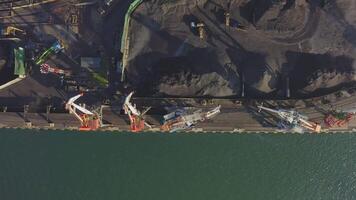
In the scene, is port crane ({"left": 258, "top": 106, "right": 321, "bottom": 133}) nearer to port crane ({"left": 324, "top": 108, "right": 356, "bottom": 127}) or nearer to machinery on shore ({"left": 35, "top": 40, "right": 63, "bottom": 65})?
port crane ({"left": 324, "top": 108, "right": 356, "bottom": 127})

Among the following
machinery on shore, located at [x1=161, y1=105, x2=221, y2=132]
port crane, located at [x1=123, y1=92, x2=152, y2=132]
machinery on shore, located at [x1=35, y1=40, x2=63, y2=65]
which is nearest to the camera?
port crane, located at [x1=123, y1=92, x2=152, y2=132]

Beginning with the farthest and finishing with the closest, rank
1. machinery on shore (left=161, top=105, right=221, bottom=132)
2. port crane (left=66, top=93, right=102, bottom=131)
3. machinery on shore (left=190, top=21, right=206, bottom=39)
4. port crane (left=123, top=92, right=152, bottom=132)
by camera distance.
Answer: machinery on shore (left=190, top=21, right=206, bottom=39) < port crane (left=66, top=93, right=102, bottom=131) < machinery on shore (left=161, top=105, right=221, bottom=132) < port crane (left=123, top=92, right=152, bottom=132)

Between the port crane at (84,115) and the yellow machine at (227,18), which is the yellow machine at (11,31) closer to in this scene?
the port crane at (84,115)

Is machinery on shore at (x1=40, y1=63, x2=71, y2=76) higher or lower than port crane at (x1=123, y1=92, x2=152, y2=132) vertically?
higher

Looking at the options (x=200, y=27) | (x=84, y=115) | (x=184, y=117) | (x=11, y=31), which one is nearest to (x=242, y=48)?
(x=200, y=27)

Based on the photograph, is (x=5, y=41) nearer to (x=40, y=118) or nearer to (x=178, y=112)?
(x=40, y=118)

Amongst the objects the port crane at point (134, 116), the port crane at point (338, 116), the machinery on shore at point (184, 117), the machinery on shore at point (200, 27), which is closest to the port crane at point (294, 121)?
the port crane at point (338, 116)

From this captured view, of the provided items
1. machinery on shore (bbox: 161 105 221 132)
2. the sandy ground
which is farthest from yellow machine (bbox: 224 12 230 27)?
machinery on shore (bbox: 161 105 221 132)

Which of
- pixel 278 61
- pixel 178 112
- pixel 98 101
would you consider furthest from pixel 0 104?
pixel 278 61
